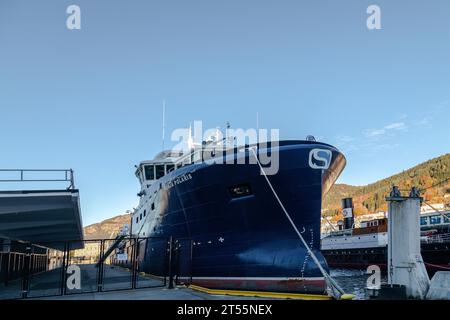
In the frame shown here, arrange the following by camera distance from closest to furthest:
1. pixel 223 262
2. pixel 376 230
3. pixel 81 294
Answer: pixel 81 294, pixel 223 262, pixel 376 230

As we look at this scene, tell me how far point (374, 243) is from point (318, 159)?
34.4 meters

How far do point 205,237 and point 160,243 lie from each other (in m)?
4.86

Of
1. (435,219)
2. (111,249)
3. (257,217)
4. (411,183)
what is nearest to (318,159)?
(257,217)

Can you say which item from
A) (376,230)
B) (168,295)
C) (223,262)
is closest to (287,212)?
(223,262)

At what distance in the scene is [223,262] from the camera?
17.1 m

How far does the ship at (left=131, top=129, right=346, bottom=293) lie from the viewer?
16.1 meters

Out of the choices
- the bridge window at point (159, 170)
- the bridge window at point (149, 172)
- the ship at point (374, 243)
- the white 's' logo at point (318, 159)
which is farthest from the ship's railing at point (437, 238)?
the bridge window at point (149, 172)

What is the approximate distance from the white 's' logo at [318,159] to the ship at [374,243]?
24403mm

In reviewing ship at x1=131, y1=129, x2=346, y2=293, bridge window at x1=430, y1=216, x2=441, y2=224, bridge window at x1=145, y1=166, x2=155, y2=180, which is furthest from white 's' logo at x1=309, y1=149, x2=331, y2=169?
bridge window at x1=430, y1=216, x2=441, y2=224

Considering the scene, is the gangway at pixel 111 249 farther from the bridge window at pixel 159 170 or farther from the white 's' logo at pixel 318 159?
the white 's' logo at pixel 318 159

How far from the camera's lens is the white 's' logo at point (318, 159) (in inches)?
656

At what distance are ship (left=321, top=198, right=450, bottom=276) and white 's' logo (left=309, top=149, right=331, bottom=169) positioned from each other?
80.1 ft

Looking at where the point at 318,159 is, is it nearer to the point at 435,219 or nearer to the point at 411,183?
the point at 435,219
